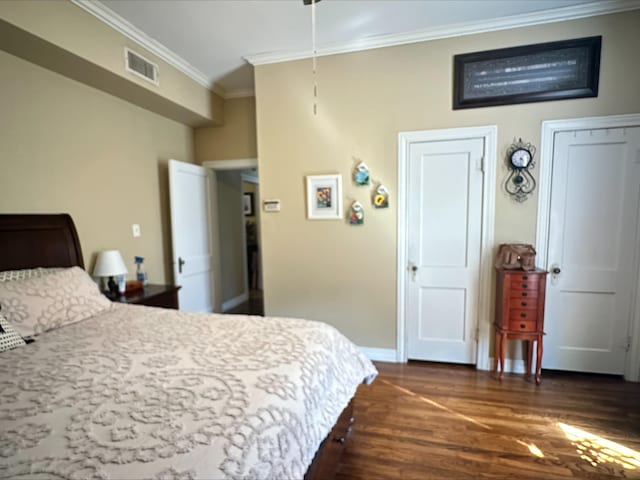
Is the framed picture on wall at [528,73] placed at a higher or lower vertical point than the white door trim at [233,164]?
higher

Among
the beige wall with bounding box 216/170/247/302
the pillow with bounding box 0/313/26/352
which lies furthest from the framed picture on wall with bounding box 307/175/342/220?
the pillow with bounding box 0/313/26/352

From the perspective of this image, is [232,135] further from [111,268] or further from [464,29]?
[464,29]

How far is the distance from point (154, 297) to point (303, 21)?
2541 mm

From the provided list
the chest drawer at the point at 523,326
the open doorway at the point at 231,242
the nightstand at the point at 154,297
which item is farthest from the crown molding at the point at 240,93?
the chest drawer at the point at 523,326

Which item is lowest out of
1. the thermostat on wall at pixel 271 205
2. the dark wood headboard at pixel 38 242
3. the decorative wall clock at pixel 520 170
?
the dark wood headboard at pixel 38 242

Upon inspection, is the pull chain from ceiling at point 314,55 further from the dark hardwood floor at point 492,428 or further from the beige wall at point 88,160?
the dark hardwood floor at point 492,428

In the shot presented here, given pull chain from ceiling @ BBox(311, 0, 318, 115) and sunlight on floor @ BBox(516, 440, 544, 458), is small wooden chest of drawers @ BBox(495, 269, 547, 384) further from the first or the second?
pull chain from ceiling @ BBox(311, 0, 318, 115)

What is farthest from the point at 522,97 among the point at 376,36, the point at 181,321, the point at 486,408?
the point at 181,321

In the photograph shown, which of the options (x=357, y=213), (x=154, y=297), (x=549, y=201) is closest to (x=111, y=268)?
(x=154, y=297)

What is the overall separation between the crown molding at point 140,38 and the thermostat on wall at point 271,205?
1.51 m

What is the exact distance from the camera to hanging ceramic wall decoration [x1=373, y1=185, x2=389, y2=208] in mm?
2943

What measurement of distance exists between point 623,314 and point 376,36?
3.10 metres

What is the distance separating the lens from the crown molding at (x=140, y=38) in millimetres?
2281

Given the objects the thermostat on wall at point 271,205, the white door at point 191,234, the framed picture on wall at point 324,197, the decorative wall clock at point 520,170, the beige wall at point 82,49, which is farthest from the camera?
the white door at point 191,234
